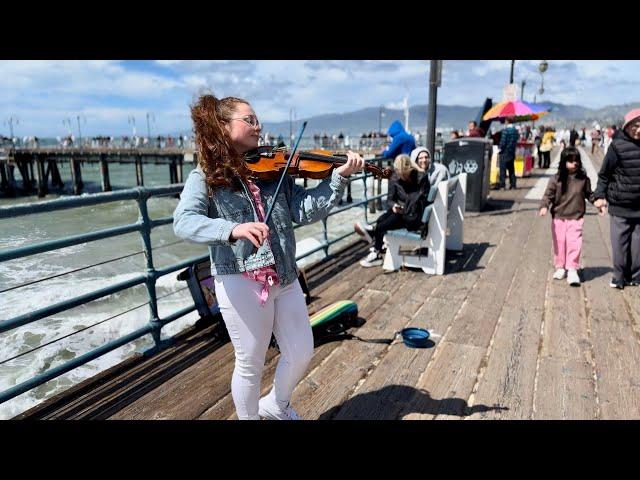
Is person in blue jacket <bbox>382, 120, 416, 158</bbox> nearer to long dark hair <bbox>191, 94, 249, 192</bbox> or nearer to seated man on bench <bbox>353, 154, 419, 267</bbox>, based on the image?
seated man on bench <bbox>353, 154, 419, 267</bbox>

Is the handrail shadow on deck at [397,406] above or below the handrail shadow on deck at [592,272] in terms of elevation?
below

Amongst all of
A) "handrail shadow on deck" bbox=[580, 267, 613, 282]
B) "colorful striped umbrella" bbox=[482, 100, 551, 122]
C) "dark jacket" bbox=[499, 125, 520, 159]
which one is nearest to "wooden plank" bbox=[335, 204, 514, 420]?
"handrail shadow on deck" bbox=[580, 267, 613, 282]

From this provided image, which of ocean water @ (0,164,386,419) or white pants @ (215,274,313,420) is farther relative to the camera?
ocean water @ (0,164,386,419)

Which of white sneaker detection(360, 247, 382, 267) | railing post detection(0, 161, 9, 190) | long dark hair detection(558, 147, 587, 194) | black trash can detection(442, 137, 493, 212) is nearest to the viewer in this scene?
long dark hair detection(558, 147, 587, 194)

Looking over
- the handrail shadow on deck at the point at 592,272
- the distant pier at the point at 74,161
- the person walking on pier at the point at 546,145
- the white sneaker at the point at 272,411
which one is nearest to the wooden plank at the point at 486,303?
the handrail shadow on deck at the point at 592,272

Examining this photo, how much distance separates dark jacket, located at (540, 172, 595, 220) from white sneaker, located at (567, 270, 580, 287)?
2.05ft

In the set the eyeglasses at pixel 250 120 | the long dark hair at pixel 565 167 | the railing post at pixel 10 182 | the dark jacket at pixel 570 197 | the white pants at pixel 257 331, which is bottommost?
the railing post at pixel 10 182

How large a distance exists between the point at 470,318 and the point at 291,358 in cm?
251

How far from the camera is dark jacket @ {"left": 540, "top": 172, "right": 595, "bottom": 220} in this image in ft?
16.2

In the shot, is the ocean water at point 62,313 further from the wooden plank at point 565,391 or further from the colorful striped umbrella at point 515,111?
the colorful striped umbrella at point 515,111

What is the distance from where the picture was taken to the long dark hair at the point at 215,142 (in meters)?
1.97

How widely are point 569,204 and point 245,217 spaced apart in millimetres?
4291
